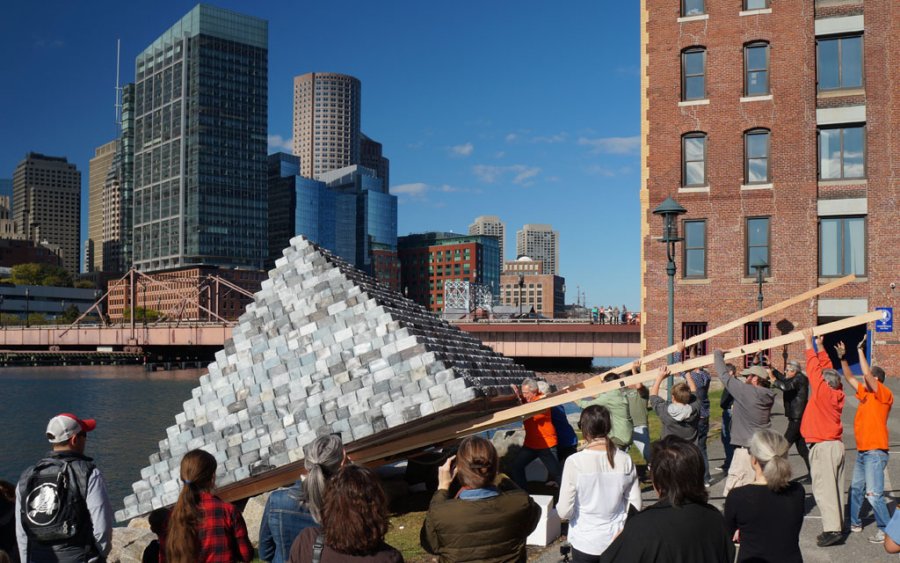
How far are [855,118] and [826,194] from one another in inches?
136

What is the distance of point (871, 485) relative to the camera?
9.14 metres

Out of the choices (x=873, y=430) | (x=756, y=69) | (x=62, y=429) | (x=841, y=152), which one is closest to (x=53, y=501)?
(x=62, y=429)

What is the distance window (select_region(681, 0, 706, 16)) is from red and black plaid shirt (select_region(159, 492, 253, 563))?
3527 centimetres

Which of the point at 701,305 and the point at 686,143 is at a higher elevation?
the point at 686,143

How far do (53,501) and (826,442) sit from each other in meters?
8.07

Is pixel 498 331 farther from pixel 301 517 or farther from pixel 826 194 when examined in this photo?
pixel 301 517

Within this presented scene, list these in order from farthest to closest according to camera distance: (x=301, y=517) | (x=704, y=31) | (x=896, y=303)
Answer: (x=704, y=31) < (x=896, y=303) < (x=301, y=517)

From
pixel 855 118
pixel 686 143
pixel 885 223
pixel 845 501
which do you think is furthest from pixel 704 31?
pixel 845 501

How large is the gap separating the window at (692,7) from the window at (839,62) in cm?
523

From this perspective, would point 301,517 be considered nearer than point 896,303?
Yes

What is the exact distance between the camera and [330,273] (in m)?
10.7

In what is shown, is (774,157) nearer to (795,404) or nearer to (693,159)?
(693,159)

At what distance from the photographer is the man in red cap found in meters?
5.59

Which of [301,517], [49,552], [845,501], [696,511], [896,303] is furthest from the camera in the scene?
[896,303]
